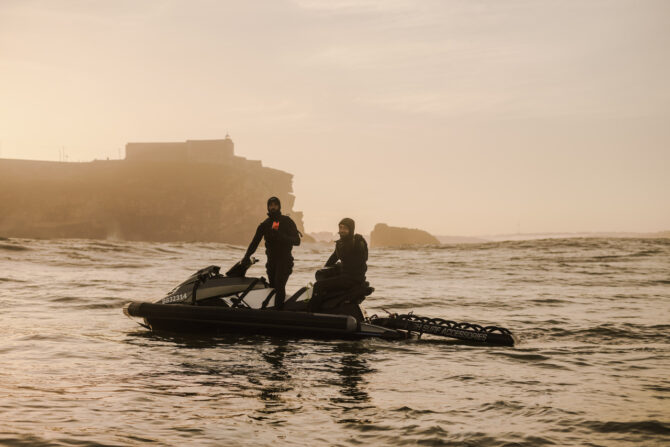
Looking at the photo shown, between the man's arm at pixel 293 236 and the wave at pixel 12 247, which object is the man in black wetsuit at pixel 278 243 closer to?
the man's arm at pixel 293 236

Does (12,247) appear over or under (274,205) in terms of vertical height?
under

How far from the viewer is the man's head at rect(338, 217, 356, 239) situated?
11.2 m

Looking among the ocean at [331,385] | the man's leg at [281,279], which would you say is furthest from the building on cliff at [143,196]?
the man's leg at [281,279]

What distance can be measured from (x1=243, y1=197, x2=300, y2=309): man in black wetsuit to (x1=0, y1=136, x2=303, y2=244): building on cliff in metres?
153

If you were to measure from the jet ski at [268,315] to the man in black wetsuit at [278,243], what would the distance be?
255mm

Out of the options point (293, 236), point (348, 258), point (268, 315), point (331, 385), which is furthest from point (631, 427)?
point (293, 236)

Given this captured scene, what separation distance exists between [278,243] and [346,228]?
1.43 m

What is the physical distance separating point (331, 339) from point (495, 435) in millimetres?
5531

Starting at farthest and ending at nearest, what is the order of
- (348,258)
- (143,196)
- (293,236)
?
(143,196), (293,236), (348,258)

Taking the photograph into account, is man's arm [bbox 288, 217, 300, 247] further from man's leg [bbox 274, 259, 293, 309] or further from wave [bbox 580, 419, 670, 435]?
wave [bbox 580, 419, 670, 435]

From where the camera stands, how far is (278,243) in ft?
38.7

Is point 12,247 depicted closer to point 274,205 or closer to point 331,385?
point 274,205

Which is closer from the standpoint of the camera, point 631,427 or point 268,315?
point 631,427

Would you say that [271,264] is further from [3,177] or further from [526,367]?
[3,177]
